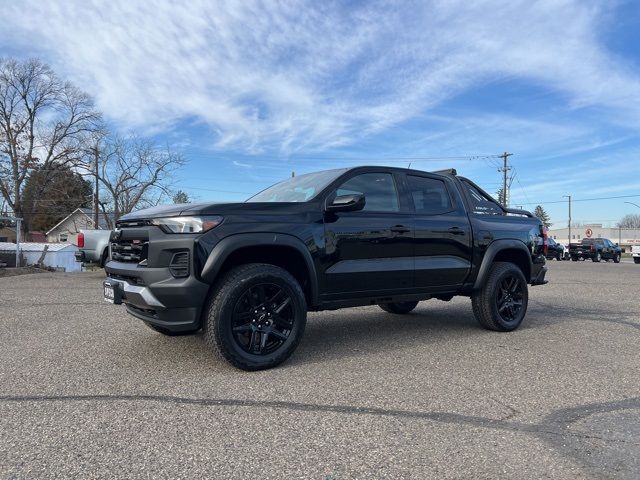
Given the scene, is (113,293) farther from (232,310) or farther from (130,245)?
(232,310)

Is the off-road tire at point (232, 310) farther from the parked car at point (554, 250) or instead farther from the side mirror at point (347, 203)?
the parked car at point (554, 250)

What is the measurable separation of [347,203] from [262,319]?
1.26 metres

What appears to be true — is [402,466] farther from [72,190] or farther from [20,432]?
[72,190]

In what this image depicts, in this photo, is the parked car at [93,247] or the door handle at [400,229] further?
the parked car at [93,247]

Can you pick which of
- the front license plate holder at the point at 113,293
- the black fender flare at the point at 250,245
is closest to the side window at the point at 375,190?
the black fender flare at the point at 250,245

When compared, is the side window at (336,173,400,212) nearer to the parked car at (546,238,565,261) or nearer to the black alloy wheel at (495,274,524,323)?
the black alloy wheel at (495,274,524,323)

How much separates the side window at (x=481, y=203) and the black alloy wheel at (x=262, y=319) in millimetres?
2995

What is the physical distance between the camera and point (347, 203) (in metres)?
4.49

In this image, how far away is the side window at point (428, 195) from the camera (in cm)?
558

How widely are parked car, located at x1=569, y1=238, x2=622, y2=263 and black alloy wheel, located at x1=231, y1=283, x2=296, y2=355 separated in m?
36.6

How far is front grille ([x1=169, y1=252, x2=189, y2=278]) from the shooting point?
→ 401 centimetres

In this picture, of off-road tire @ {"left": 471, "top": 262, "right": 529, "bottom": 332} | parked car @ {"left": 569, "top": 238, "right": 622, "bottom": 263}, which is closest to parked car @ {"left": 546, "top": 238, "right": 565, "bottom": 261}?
parked car @ {"left": 569, "top": 238, "right": 622, "bottom": 263}

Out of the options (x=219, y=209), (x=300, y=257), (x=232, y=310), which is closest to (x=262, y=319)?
(x=232, y=310)

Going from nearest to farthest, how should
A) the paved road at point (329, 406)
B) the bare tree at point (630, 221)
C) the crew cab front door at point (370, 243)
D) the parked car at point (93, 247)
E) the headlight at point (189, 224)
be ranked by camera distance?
the paved road at point (329, 406)
the headlight at point (189, 224)
the crew cab front door at point (370, 243)
the parked car at point (93, 247)
the bare tree at point (630, 221)
